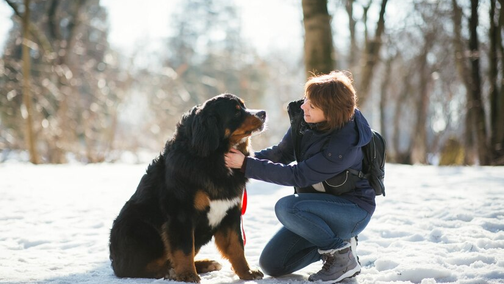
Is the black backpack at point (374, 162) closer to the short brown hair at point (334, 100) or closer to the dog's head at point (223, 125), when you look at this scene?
the short brown hair at point (334, 100)

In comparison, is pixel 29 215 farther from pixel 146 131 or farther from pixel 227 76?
pixel 227 76

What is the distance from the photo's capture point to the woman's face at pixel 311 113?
317cm

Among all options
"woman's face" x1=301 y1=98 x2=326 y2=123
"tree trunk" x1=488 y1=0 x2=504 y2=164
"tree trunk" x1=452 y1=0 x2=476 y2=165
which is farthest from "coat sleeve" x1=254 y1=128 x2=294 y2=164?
"tree trunk" x1=452 y1=0 x2=476 y2=165

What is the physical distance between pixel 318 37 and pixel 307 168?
5.42 meters

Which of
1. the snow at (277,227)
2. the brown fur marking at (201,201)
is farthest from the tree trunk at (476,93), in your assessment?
the brown fur marking at (201,201)

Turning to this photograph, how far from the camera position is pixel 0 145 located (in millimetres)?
13172

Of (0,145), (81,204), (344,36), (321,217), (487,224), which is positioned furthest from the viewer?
(344,36)

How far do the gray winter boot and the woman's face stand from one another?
0.87 m

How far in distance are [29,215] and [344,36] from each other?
1682 centimetres

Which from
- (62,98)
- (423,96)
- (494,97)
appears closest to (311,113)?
(494,97)

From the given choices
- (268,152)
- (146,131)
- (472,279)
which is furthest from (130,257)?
(146,131)

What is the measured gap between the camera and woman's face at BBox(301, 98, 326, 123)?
3.17m

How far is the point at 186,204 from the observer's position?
10.3ft

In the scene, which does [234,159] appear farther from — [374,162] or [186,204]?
[374,162]
